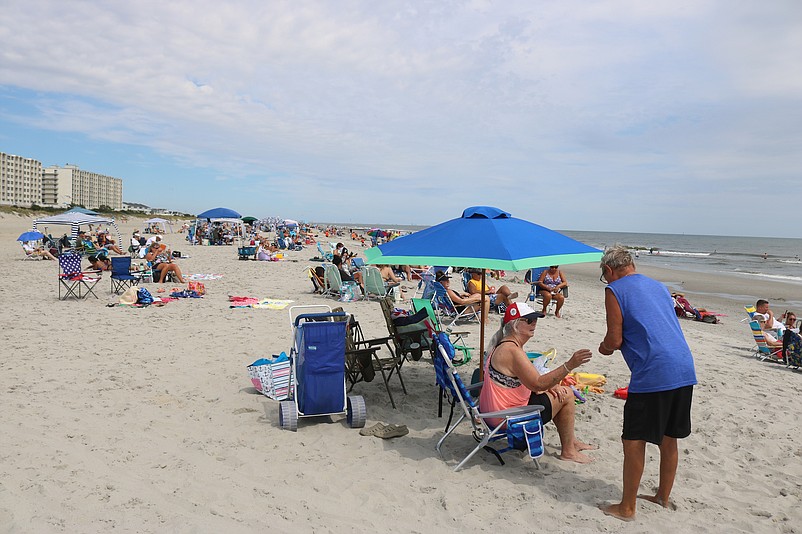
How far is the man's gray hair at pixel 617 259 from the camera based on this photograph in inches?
122

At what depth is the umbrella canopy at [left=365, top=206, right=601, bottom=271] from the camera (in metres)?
3.74

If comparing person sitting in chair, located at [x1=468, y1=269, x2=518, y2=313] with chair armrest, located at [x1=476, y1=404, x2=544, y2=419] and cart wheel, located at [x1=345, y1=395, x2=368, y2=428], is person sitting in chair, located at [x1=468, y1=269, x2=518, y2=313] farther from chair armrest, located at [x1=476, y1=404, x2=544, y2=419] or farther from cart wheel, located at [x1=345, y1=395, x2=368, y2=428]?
chair armrest, located at [x1=476, y1=404, x2=544, y2=419]

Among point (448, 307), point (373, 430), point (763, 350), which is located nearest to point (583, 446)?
point (373, 430)

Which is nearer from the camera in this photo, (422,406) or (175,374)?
(422,406)

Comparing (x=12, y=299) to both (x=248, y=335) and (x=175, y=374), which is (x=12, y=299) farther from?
(x=175, y=374)

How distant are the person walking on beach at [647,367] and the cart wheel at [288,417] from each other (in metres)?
2.43

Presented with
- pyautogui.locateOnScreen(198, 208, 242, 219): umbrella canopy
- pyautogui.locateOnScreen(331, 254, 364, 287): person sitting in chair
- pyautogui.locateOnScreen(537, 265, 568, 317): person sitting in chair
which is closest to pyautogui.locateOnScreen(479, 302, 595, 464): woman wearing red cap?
pyautogui.locateOnScreen(537, 265, 568, 317): person sitting in chair

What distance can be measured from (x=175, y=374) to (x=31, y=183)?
12826cm

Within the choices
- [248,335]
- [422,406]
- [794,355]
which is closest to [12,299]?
[248,335]

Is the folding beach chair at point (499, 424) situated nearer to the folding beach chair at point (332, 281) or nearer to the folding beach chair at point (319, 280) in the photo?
the folding beach chair at point (332, 281)

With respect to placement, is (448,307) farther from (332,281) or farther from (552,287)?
(332,281)

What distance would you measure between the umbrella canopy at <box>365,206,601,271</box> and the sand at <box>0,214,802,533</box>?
1.45 metres

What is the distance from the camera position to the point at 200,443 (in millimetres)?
3885

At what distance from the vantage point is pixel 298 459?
146 inches
